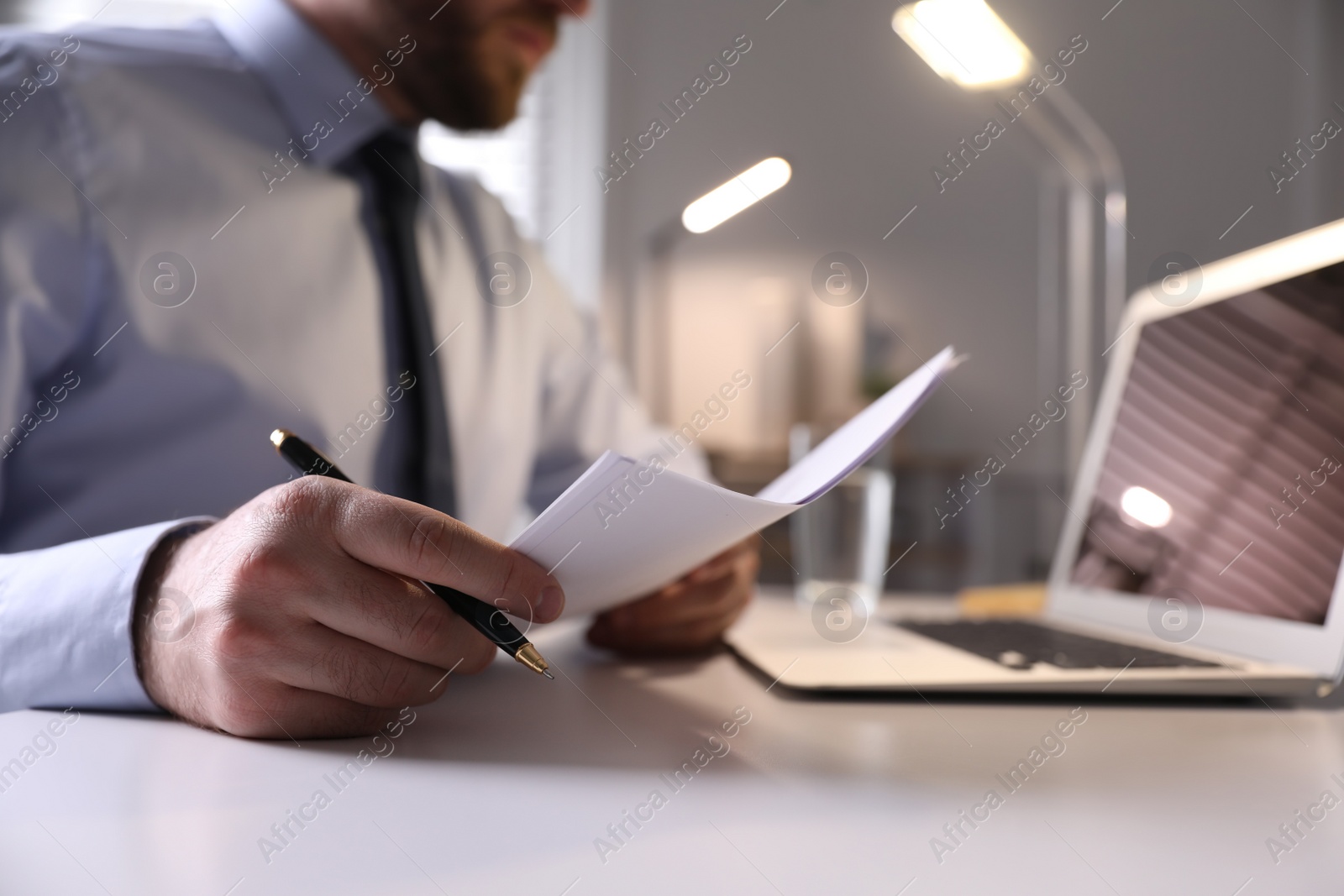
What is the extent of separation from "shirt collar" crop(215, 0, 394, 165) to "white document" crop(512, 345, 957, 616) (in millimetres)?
641

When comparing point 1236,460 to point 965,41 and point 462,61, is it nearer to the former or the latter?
point 965,41

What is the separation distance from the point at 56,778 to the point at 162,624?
10 centimetres

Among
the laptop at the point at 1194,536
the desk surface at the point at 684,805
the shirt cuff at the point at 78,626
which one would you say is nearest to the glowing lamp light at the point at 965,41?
the laptop at the point at 1194,536

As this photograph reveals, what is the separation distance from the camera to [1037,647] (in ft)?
2.05

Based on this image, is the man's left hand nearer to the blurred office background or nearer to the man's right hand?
the man's right hand

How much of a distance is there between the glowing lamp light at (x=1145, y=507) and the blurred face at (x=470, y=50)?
85 cm

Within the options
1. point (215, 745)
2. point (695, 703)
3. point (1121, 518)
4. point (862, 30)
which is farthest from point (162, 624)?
point (862, 30)

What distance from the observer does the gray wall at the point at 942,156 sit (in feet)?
7.68

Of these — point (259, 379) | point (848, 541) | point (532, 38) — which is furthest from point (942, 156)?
point (259, 379)

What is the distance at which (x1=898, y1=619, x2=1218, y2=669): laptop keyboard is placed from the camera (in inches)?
21.6

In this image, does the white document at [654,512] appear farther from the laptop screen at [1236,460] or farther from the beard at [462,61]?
the beard at [462,61]

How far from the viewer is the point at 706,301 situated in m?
2.41

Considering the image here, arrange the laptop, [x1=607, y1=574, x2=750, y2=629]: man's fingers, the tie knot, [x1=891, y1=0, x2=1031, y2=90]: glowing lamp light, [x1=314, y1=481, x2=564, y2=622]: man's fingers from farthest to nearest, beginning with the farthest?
[x1=891, y1=0, x2=1031, y2=90]: glowing lamp light < the tie knot < [x1=607, y1=574, x2=750, y2=629]: man's fingers < the laptop < [x1=314, y1=481, x2=564, y2=622]: man's fingers

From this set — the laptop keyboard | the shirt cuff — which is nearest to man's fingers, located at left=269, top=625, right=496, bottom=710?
the shirt cuff
